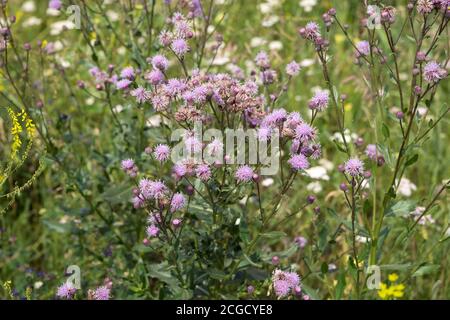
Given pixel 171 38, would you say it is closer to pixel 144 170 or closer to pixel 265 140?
pixel 265 140

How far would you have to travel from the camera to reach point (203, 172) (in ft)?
7.57

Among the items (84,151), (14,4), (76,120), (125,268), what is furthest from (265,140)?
(14,4)

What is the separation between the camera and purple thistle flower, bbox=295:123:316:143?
7.57 feet

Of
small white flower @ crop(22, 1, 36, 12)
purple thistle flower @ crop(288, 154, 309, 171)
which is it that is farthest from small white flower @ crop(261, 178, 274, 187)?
small white flower @ crop(22, 1, 36, 12)

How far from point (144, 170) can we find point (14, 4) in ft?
10.1

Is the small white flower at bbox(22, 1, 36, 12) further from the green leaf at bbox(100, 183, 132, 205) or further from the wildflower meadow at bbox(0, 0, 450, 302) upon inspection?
the green leaf at bbox(100, 183, 132, 205)

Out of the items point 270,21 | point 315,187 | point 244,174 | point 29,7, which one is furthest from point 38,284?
point 29,7

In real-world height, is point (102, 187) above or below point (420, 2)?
below

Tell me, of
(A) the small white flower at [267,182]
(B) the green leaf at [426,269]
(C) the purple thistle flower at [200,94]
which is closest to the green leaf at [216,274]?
(C) the purple thistle flower at [200,94]

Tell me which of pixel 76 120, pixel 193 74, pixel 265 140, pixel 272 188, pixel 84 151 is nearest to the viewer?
pixel 265 140

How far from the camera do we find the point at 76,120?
446 cm

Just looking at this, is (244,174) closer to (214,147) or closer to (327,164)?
(214,147)

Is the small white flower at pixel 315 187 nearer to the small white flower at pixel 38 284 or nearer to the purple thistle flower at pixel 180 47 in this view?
the purple thistle flower at pixel 180 47

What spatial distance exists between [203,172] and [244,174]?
0.15 m
